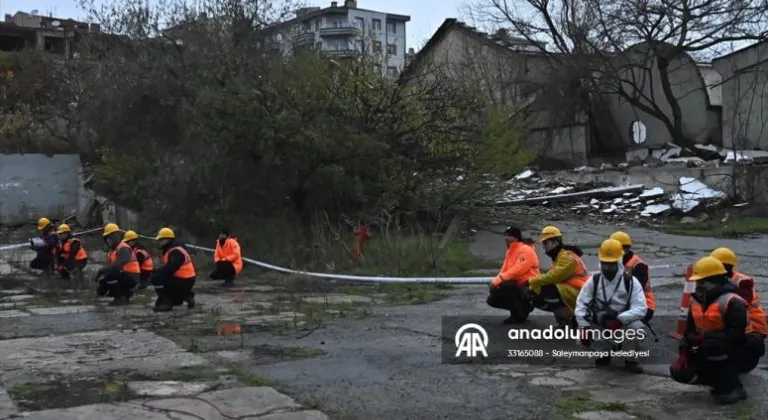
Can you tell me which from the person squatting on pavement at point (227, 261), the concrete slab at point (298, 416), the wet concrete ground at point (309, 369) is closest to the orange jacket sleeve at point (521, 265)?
the wet concrete ground at point (309, 369)

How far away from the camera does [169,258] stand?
12273 millimetres

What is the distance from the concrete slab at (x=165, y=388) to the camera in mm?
6922

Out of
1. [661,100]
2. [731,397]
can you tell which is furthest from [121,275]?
[661,100]

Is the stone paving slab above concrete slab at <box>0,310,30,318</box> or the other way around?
above

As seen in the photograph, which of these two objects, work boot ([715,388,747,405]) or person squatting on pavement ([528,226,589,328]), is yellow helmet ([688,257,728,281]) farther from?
person squatting on pavement ([528,226,589,328])

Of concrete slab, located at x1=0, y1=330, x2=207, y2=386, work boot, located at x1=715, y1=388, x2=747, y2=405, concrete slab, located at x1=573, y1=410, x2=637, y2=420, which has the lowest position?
concrete slab, located at x1=0, y1=330, x2=207, y2=386

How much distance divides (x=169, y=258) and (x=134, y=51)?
1680cm

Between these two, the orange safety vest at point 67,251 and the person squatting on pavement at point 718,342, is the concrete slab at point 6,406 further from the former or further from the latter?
the orange safety vest at point 67,251

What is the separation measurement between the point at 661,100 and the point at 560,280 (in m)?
33.7

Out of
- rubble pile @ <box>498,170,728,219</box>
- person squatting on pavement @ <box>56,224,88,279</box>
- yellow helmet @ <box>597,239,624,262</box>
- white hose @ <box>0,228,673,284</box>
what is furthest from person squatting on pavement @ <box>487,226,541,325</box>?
rubble pile @ <box>498,170,728,219</box>

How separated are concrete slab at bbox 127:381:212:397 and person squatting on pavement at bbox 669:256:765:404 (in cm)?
393

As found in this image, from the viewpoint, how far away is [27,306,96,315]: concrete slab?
41.0ft

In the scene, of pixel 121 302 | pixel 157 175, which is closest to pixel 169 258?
pixel 121 302

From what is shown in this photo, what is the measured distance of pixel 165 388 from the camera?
7109 mm
